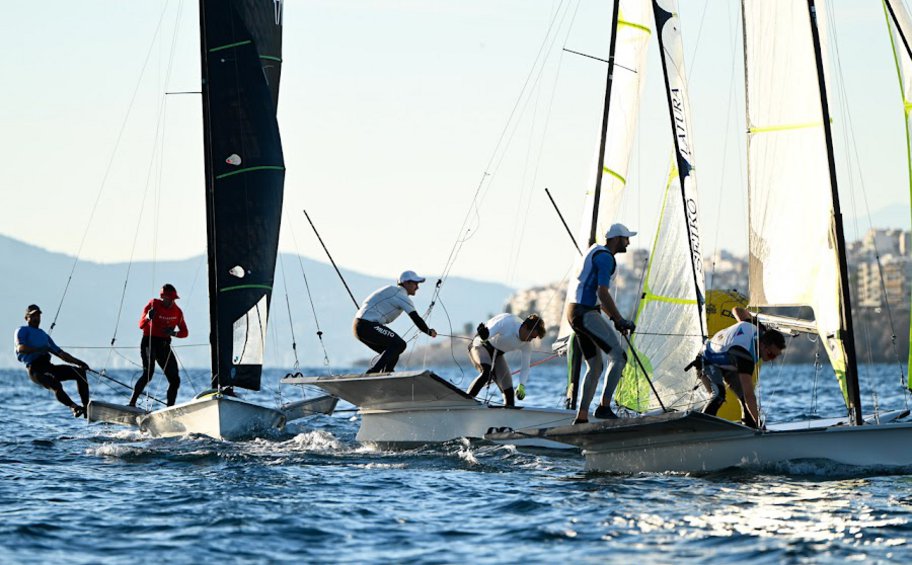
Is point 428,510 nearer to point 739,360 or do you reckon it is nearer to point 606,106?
point 739,360

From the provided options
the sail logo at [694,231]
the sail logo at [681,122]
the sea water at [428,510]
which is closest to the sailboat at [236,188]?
the sea water at [428,510]

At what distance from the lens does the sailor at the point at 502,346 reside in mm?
18312

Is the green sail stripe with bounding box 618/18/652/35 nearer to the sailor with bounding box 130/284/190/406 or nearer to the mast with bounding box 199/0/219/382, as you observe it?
the mast with bounding box 199/0/219/382

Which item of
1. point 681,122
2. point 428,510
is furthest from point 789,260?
point 428,510

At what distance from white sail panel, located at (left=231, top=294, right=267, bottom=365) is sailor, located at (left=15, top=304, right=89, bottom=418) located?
7.00 ft

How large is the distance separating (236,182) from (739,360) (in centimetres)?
858

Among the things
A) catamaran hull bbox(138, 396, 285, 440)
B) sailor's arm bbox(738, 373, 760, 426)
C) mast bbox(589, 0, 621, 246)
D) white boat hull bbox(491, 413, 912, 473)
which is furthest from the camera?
mast bbox(589, 0, 621, 246)

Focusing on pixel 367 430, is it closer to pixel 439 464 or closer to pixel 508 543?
pixel 439 464

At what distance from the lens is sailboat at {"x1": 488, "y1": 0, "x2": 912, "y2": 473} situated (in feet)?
47.4

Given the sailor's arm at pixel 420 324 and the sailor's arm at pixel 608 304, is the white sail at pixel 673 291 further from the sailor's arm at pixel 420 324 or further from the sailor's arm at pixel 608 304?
the sailor's arm at pixel 608 304

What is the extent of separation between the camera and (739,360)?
14805 mm

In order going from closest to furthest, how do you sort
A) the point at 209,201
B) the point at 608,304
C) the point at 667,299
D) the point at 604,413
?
1. the point at 608,304
2. the point at 604,413
3. the point at 667,299
4. the point at 209,201

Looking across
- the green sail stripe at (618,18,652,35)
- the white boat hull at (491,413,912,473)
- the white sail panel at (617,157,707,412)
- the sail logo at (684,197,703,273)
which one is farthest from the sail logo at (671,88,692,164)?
the white boat hull at (491,413,912,473)

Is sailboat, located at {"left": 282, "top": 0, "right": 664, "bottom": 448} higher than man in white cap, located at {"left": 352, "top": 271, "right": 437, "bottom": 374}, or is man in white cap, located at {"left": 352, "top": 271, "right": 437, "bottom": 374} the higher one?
man in white cap, located at {"left": 352, "top": 271, "right": 437, "bottom": 374}
